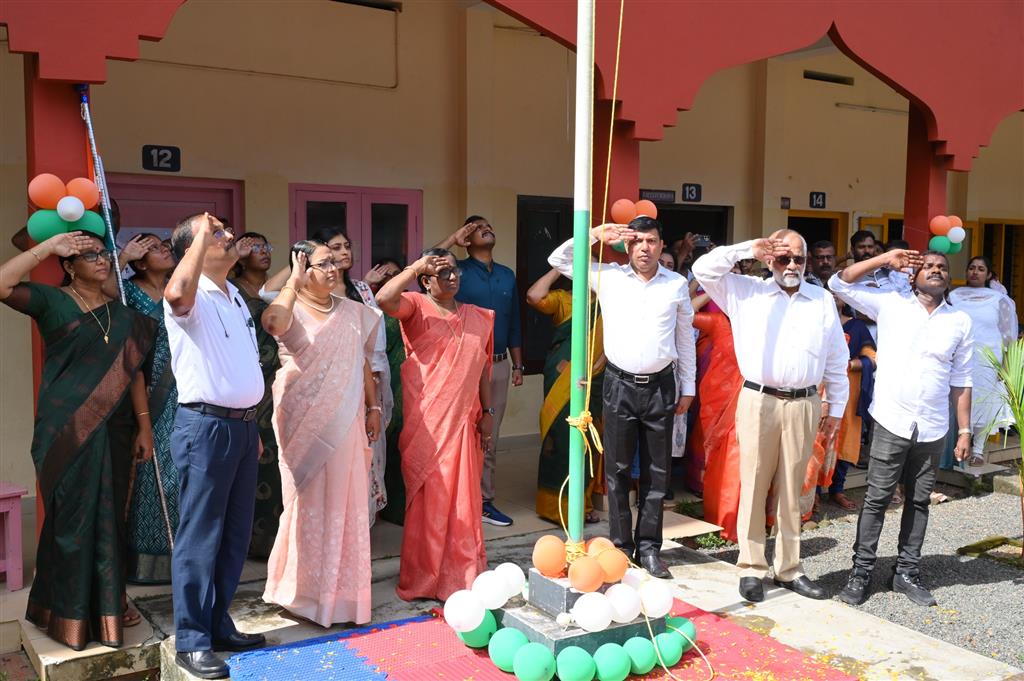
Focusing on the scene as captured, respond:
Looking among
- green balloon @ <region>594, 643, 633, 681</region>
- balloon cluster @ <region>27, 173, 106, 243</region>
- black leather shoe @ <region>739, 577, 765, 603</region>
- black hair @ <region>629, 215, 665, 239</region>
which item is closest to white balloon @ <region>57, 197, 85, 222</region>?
balloon cluster @ <region>27, 173, 106, 243</region>

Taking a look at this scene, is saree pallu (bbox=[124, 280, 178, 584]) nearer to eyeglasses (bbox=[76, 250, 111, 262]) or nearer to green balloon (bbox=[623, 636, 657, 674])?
eyeglasses (bbox=[76, 250, 111, 262])

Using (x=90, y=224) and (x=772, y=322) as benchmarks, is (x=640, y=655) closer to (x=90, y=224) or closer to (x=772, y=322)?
(x=772, y=322)

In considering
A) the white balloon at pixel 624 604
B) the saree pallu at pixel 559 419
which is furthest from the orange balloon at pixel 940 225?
the white balloon at pixel 624 604

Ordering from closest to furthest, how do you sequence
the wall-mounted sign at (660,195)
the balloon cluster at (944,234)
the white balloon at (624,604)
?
the white balloon at (624,604), the balloon cluster at (944,234), the wall-mounted sign at (660,195)

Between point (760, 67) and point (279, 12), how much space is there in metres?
5.08

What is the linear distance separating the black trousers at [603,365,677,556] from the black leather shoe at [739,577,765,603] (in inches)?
20.9

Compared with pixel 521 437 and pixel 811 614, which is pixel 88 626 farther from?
pixel 521 437

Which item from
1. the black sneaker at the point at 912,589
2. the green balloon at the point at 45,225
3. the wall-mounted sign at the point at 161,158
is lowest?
the black sneaker at the point at 912,589

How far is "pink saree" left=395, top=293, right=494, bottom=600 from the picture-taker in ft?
15.2

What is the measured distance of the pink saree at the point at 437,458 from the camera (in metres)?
4.63

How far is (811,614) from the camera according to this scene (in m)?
4.62

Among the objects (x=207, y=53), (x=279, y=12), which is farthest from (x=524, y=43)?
(x=207, y=53)

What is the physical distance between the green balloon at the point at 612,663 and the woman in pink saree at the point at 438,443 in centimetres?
103

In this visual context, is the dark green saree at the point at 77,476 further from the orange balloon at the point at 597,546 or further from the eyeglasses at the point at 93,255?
the orange balloon at the point at 597,546
